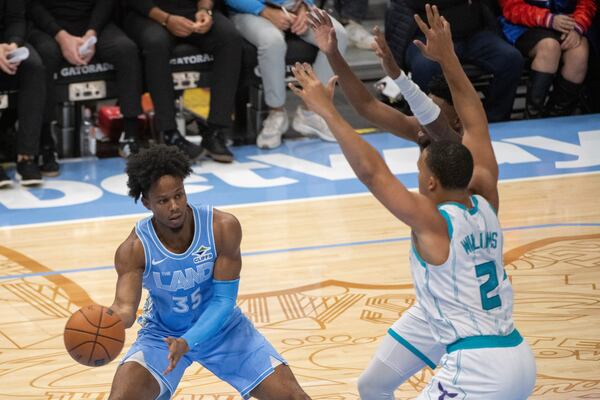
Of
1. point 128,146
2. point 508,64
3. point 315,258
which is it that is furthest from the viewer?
point 508,64

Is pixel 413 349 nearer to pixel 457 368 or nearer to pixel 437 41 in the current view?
pixel 457 368

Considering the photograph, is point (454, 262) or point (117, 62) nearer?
point (454, 262)

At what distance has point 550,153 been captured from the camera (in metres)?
9.96

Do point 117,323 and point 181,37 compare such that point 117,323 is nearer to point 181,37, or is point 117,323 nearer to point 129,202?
point 129,202

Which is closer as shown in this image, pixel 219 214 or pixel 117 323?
pixel 117 323

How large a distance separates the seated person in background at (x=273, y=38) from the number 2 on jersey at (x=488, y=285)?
5.96 metres

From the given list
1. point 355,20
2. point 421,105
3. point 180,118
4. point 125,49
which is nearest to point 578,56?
point 355,20

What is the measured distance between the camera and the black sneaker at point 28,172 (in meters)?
9.03

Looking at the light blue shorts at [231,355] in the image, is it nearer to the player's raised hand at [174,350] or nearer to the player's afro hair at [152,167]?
the player's raised hand at [174,350]

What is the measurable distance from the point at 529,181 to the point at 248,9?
9.70 feet

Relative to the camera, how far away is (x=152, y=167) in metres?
4.67

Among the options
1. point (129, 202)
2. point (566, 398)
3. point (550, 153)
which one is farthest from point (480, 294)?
point (550, 153)

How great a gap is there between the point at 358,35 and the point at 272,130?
248cm

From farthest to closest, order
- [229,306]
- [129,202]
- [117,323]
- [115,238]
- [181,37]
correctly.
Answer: [181,37]
[129,202]
[115,238]
[229,306]
[117,323]
